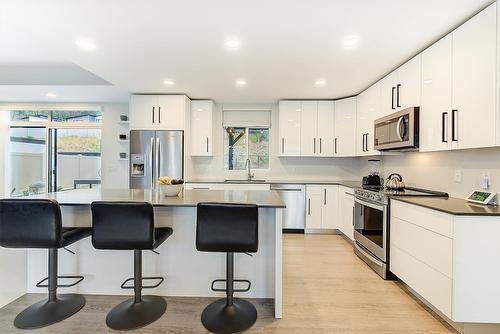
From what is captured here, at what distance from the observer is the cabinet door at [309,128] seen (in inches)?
193

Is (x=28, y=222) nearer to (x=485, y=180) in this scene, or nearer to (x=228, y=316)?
(x=228, y=316)

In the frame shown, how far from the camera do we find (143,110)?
4578 mm

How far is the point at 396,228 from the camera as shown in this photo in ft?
8.95

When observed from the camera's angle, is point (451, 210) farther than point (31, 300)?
No

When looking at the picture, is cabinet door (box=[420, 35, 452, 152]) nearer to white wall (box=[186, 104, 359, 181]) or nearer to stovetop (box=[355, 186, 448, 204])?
stovetop (box=[355, 186, 448, 204])

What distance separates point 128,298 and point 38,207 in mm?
1110

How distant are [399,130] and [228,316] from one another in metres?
2.56

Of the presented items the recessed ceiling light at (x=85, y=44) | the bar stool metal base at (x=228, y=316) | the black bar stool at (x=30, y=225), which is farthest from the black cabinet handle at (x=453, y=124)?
the recessed ceiling light at (x=85, y=44)

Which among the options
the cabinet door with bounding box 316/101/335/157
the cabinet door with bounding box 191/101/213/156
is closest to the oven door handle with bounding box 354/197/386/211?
the cabinet door with bounding box 316/101/335/157

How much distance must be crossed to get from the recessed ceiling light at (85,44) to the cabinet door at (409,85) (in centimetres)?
332

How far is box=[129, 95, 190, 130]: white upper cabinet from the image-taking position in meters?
4.56

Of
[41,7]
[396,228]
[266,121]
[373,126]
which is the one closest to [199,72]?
[41,7]

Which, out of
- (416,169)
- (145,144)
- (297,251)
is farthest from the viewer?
(145,144)

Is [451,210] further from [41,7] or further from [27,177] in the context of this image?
[27,177]
